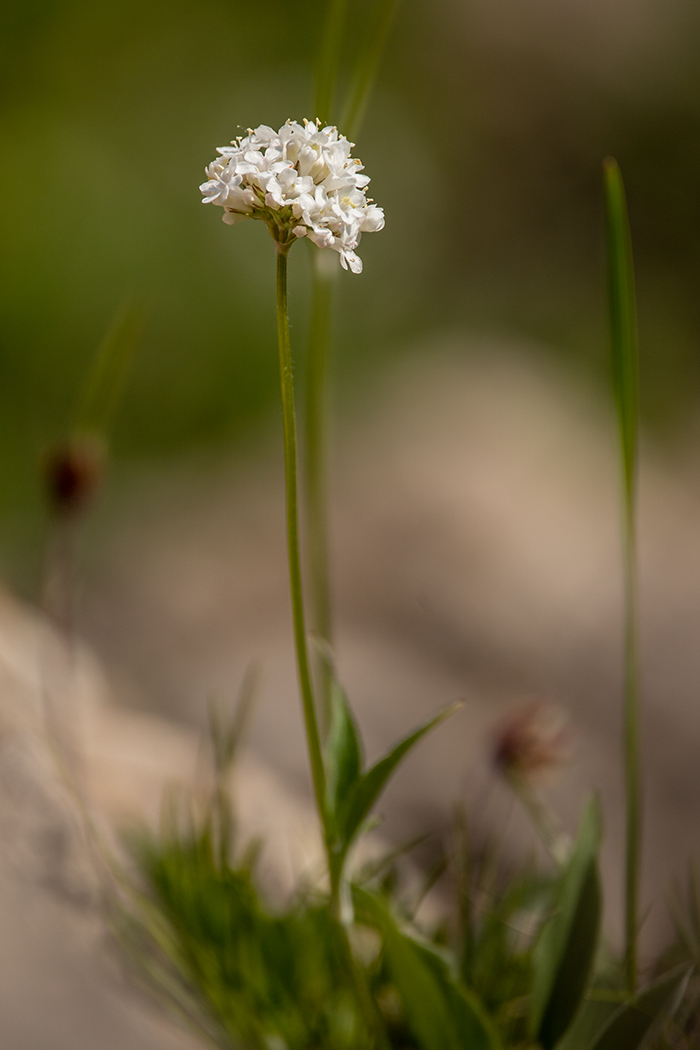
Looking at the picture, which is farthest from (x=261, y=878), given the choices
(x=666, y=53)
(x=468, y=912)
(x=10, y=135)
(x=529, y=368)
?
(x=666, y=53)

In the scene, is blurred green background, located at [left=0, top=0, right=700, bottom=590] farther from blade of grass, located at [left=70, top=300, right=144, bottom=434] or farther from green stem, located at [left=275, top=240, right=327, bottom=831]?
green stem, located at [left=275, top=240, right=327, bottom=831]

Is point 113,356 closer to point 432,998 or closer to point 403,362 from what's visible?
point 432,998

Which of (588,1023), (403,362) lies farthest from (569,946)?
(403,362)

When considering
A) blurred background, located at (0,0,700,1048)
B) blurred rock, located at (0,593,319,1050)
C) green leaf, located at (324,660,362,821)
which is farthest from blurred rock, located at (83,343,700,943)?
green leaf, located at (324,660,362,821)

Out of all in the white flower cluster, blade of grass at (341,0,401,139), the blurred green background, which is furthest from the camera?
the blurred green background

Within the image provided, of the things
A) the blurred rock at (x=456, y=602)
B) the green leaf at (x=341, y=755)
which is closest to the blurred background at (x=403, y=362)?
the blurred rock at (x=456, y=602)
